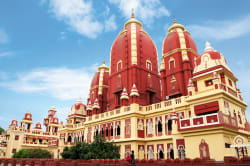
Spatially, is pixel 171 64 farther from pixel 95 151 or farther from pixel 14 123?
pixel 14 123

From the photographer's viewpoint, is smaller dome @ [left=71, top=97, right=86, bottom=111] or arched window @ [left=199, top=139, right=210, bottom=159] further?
smaller dome @ [left=71, top=97, right=86, bottom=111]

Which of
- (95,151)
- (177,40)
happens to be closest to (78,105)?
(95,151)

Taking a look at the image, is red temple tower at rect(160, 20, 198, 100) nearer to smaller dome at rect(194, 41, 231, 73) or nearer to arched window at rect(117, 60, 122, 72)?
smaller dome at rect(194, 41, 231, 73)

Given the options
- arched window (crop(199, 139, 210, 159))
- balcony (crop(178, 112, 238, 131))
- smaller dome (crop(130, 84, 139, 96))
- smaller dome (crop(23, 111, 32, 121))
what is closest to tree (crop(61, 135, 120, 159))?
smaller dome (crop(130, 84, 139, 96))

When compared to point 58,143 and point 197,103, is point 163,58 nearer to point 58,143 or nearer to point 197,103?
point 197,103

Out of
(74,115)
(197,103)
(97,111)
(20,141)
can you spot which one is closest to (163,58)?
(197,103)

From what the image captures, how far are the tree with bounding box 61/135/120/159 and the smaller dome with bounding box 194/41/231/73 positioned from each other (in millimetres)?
11704

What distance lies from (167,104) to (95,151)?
30.3 feet

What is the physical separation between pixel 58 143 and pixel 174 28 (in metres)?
26.4

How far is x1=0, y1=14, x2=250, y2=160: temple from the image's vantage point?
15477mm

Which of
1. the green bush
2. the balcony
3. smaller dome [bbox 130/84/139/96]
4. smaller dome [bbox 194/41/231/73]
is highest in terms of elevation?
smaller dome [bbox 194/41/231/73]

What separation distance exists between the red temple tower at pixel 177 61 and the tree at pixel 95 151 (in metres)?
9.22

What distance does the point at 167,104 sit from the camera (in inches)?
867

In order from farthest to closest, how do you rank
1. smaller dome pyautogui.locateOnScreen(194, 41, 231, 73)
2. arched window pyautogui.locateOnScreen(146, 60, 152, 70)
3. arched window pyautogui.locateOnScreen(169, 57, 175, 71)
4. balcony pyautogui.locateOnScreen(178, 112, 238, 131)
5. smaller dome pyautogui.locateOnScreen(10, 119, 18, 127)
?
smaller dome pyautogui.locateOnScreen(10, 119, 18, 127) < arched window pyautogui.locateOnScreen(146, 60, 152, 70) < arched window pyautogui.locateOnScreen(169, 57, 175, 71) < smaller dome pyautogui.locateOnScreen(194, 41, 231, 73) < balcony pyautogui.locateOnScreen(178, 112, 238, 131)
